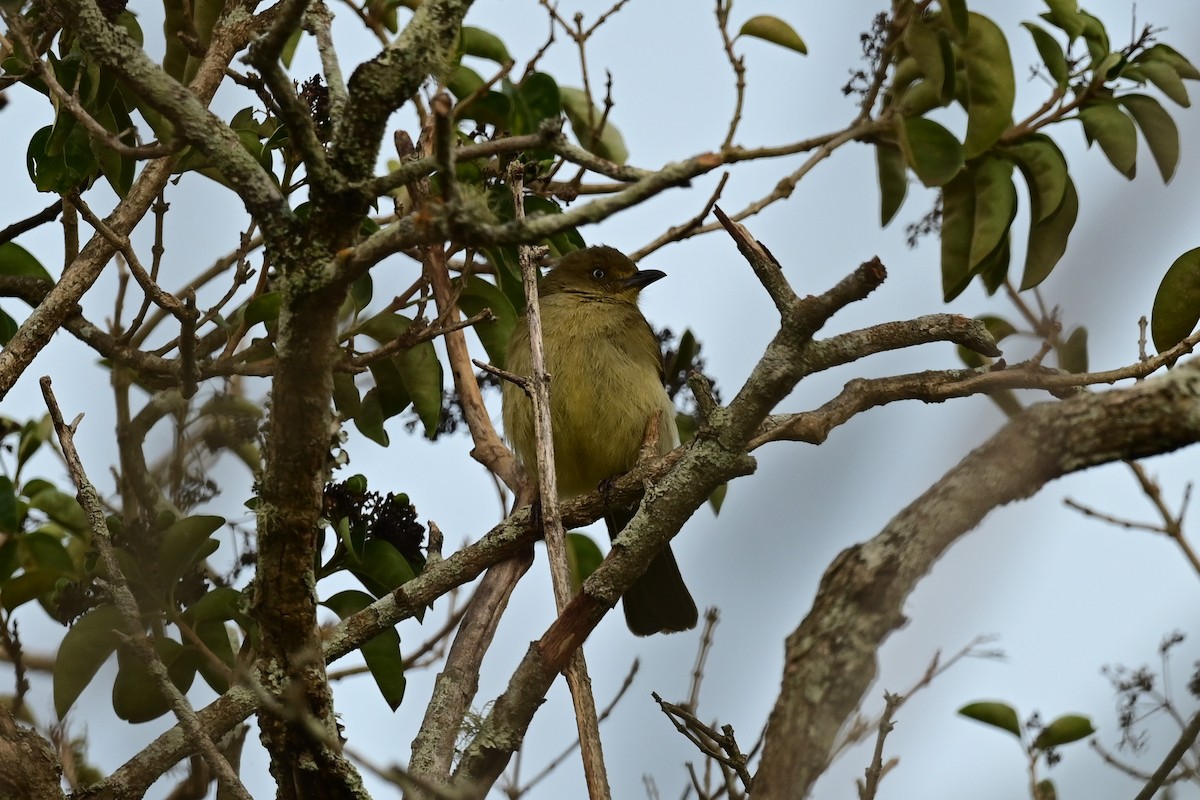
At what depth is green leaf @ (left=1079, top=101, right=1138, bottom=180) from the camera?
3906mm

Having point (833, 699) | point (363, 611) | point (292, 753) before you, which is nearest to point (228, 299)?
point (363, 611)

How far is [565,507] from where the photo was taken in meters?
5.14

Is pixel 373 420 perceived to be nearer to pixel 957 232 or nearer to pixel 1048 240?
pixel 957 232

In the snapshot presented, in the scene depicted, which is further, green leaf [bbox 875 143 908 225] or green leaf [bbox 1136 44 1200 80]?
green leaf [bbox 875 143 908 225]

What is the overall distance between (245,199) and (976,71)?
8.01ft

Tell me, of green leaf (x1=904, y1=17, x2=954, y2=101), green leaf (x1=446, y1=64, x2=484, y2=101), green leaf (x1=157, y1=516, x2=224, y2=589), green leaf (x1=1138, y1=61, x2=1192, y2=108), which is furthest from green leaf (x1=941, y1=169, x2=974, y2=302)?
green leaf (x1=157, y1=516, x2=224, y2=589)

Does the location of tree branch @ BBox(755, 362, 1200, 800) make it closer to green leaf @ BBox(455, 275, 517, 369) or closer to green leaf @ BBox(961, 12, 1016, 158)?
green leaf @ BBox(961, 12, 1016, 158)

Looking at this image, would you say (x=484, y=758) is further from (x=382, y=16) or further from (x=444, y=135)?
(x=382, y=16)

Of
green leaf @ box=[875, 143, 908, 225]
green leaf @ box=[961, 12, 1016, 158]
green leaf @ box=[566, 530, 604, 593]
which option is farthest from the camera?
green leaf @ box=[566, 530, 604, 593]

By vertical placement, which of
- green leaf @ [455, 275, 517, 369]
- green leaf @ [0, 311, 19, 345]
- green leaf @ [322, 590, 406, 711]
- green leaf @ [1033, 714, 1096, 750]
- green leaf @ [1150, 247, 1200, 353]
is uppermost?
green leaf @ [455, 275, 517, 369]

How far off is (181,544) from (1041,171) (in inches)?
112

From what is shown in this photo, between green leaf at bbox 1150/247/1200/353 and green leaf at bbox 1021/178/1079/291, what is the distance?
46cm

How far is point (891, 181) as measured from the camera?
437 centimetres

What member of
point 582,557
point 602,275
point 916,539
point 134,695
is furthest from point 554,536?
point 602,275
